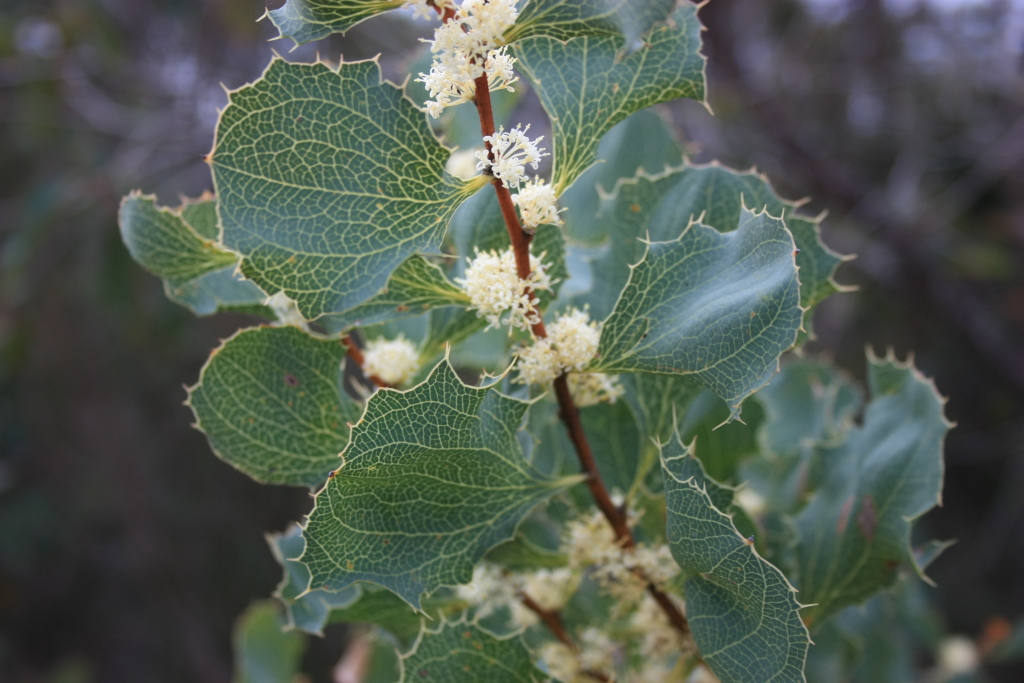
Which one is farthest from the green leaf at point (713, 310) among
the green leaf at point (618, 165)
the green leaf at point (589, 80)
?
the green leaf at point (618, 165)

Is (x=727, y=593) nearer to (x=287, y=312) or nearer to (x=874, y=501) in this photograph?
(x=874, y=501)

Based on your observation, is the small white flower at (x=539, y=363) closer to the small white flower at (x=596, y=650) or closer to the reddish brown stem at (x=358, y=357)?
the reddish brown stem at (x=358, y=357)

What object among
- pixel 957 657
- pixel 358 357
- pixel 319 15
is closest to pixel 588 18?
pixel 319 15

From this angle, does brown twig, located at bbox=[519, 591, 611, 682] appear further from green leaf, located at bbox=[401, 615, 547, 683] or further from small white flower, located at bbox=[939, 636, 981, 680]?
small white flower, located at bbox=[939, 636, 981, 680]

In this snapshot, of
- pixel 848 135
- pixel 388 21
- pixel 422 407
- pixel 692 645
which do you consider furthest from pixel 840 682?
pixel 848 135

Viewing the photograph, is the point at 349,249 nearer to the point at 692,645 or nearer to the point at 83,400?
the point at 692,645

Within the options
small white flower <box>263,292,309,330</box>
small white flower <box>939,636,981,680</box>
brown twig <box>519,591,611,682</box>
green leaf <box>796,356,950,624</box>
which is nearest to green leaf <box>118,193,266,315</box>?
small white flower <box>263,292,309,330</box>
